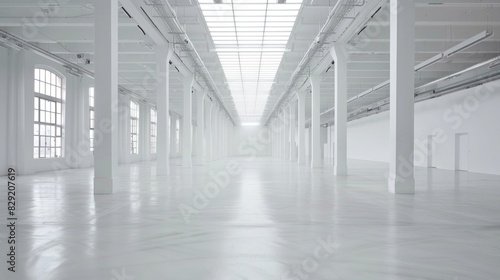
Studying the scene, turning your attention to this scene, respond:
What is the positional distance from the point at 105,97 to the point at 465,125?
24.1 meters

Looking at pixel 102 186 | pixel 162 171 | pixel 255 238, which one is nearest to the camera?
pixel 255 238

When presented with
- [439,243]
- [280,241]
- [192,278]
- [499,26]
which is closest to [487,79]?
[499,26]

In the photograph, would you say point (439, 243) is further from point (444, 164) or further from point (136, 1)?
point (444, 164)

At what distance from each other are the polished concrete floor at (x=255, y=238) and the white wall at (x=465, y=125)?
13430mm

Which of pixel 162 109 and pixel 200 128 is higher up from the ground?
pixel 162 109

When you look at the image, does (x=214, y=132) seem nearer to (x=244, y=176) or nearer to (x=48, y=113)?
(x=48, y=113)

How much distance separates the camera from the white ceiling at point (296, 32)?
55.7 ft

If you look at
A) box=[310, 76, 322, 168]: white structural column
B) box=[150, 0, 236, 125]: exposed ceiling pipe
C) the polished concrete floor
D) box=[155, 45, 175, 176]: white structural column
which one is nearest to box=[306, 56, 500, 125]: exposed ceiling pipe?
box=[310, 76, 322, 168]: white structural column

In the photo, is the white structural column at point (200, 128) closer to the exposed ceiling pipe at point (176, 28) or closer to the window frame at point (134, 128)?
the exposed ceiling pipe at point (176, 28)

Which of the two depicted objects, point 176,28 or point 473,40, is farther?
point 176,28

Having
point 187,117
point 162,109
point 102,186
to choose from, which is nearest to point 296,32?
point 162,109

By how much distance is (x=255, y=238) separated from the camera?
682 cm

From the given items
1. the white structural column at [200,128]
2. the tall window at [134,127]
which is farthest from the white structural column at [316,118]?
the tall window at [134,127]

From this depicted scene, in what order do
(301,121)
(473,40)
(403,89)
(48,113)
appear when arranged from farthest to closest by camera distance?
1. (301,121)
2. (48,113)
3. (473,40)
4. (403,89)
